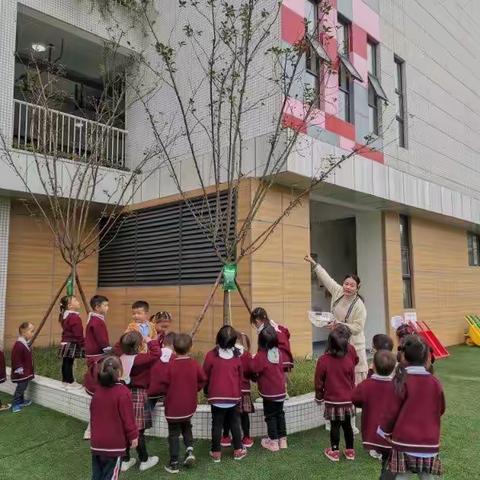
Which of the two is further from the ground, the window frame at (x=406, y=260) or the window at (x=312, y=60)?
the window at (x=312, y=60)

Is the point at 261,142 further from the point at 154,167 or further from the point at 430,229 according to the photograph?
the point at 430,229

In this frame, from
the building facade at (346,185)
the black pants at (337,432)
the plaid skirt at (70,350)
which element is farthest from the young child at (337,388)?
the plaid skirt at (70,350)

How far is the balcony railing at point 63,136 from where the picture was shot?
772cm

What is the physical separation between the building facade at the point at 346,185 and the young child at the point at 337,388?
3141 millimetres

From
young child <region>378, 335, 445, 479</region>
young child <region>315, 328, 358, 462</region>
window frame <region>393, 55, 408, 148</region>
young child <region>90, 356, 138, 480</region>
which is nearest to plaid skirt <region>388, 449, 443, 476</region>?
young child <region>378, 335, 445, 479</region>

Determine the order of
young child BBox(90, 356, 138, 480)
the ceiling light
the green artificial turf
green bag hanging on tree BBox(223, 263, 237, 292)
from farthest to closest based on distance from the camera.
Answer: the ceiling light → green bag hanging on tree BBox(223, 263, 237, 292) → the green artificial turf → young child BBox(90, 356, 138, 480)

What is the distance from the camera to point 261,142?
7.53 metres

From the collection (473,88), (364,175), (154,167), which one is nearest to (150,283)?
(154,167)

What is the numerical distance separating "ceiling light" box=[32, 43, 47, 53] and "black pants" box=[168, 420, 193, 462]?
849cm

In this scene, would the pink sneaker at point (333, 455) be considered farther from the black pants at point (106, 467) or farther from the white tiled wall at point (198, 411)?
the black pants at point (106, 467)

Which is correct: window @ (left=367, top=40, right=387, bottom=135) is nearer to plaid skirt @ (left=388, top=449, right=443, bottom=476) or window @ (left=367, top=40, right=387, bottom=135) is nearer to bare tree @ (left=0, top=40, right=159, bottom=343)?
bare tree @ (left=0, top=40, right=159, bottom=343)

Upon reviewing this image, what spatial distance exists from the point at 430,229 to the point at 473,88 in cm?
482

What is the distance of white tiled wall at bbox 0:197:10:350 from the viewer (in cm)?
872

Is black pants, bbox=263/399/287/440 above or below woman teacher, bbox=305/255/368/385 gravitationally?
below
